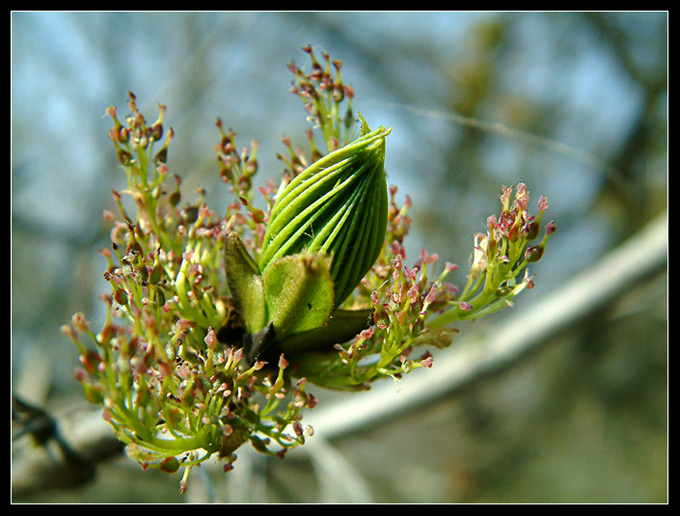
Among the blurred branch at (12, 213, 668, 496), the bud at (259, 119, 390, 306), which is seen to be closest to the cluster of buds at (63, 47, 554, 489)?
the bud at (259, 119, 390, 306)

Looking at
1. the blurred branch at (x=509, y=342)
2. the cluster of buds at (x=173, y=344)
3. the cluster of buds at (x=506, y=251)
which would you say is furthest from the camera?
the blurred branch at (x=509, y=342)

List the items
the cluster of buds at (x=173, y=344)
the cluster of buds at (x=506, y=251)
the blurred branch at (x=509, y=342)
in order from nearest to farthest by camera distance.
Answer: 1. the cluster of buds at (x=173, y=344)
2. the cluster of buds at (x=506, y=251)
3. the blurred branch at (x=509, y=342)

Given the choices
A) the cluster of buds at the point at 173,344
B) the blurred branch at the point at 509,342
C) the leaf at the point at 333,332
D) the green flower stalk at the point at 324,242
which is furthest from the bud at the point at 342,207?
the blurred branch at the point at 509,342

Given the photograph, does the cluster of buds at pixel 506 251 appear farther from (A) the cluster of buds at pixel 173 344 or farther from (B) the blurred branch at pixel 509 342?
(B) the blurred branch at pixel 509 342

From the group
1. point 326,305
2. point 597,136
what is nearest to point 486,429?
point 597,136

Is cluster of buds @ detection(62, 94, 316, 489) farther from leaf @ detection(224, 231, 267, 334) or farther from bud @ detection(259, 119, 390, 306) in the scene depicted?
bud @ detection(259, 119, 390, 306)

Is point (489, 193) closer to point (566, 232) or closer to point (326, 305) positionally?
point (566, 232)

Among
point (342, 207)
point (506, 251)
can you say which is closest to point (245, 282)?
point (342, 207)

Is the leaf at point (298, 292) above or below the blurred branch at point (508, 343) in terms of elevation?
below
